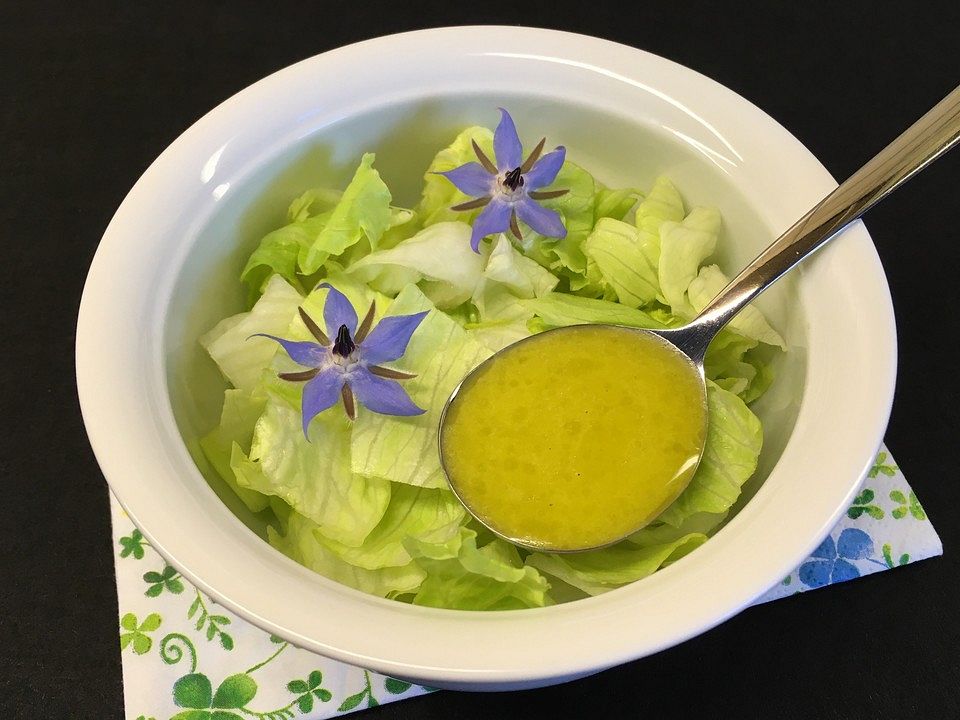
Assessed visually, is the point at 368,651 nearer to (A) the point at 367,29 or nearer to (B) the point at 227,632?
(B) the point at 227,632

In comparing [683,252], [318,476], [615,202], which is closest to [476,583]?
[318,476]

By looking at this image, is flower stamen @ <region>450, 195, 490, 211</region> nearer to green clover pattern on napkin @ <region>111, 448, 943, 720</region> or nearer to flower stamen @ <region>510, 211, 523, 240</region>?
flower stamen @ <region>510, 211, 523, 240</region>

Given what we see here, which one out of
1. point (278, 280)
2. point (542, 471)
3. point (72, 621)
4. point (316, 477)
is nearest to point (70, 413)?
point (72, 621)

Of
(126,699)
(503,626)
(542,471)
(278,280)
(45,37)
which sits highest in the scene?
(45,37)

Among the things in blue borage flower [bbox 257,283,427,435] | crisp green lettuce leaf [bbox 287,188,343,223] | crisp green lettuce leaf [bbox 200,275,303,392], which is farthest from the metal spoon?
crisp green lettuce leaf [bbox 287,188,343,223]

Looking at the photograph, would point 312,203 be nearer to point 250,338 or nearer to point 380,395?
point 250,338

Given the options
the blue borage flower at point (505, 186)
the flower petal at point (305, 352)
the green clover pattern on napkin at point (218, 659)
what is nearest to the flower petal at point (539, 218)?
Answer: the blue borage flower at point (505, 186)
